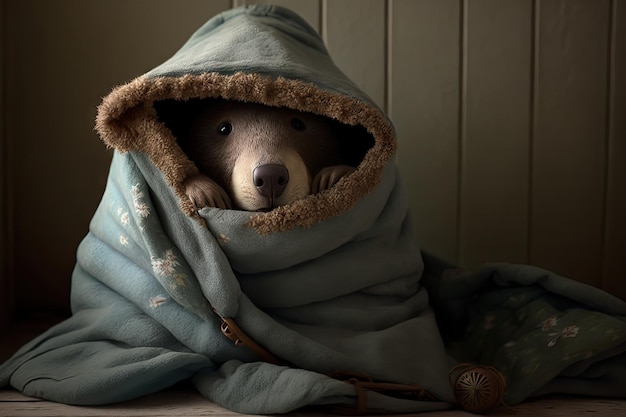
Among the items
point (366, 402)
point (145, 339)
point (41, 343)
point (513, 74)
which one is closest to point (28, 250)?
point (41, 343)

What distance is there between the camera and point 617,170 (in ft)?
5.05

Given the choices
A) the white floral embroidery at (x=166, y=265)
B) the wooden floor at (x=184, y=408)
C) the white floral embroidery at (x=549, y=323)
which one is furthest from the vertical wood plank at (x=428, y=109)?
the white floral embroidery at (x=166, y=265)

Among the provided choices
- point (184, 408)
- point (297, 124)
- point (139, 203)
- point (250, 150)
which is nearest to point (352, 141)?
point (297, 124)

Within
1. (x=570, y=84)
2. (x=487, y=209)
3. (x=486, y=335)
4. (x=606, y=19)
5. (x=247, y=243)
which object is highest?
(x=606, y=19)

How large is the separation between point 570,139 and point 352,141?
0.59m

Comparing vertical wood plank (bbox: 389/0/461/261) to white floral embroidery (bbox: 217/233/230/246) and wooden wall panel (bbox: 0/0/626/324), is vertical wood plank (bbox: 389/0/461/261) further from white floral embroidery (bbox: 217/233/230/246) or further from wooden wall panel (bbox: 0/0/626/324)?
white floral embroidery (bbox: 217/233/230/246)

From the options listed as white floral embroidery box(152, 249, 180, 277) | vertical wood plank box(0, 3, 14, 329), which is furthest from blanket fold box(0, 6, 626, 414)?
vertical wood plank box(0, 3, 14, 329)

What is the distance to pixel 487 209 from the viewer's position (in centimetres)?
156

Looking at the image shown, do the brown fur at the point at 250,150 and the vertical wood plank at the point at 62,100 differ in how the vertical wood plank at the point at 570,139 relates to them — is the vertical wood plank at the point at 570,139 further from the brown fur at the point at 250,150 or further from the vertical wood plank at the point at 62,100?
the vertical wood plank at the point at 62,100

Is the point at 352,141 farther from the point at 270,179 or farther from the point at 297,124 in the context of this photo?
the point at 270,179

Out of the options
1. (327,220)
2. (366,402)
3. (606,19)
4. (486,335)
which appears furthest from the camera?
(606,19)

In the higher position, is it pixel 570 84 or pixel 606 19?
pixel 606 19

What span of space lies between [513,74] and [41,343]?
1.08 m

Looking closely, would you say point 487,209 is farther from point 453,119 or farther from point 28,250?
point 28,250
